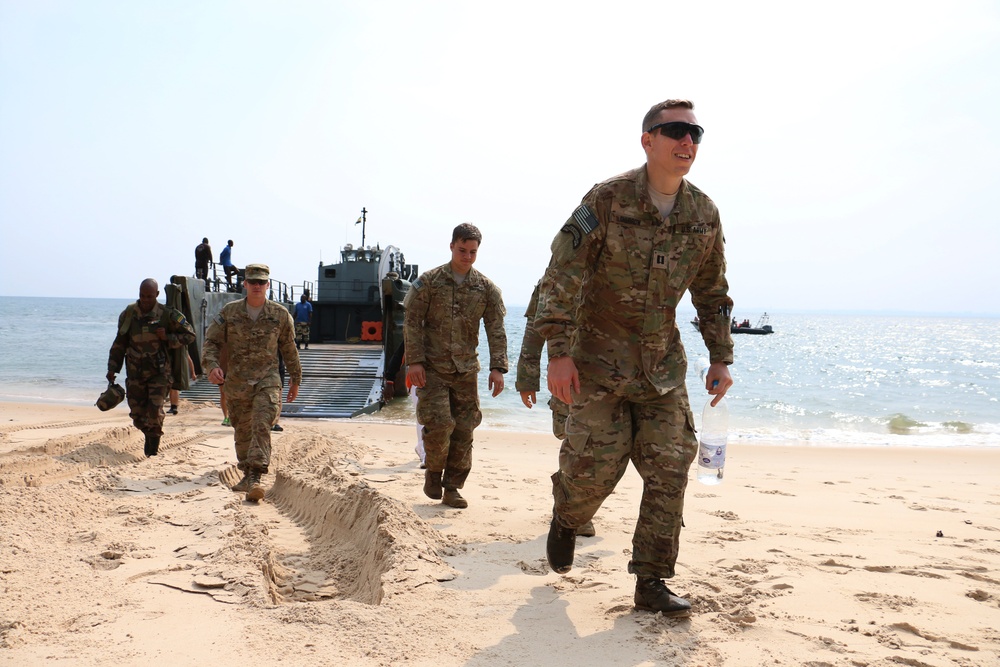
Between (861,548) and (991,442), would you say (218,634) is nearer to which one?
(861,548)

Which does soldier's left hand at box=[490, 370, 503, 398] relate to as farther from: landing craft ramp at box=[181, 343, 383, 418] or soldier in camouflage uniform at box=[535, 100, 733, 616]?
landing craft ramp at box=[181, 343, 383, 418]

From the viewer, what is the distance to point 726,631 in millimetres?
3074

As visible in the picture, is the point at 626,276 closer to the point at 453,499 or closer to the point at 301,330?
the point at 453,499

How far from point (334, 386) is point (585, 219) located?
1253 cm

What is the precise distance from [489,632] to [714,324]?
5.43 feet

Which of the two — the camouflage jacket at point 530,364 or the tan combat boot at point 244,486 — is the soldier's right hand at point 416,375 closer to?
the camouflage jacket at point 530,364

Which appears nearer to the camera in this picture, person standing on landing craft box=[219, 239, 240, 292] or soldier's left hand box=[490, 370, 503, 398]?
soldier's left hand box=[490, 370, 503, 398]

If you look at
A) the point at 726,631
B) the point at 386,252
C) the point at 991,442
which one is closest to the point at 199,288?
the point at 386,252

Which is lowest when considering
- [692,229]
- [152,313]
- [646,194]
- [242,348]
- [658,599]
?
[658,599]

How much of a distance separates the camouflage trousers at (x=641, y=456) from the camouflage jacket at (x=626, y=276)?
0.34 ft

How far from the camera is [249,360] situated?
21.4 ft

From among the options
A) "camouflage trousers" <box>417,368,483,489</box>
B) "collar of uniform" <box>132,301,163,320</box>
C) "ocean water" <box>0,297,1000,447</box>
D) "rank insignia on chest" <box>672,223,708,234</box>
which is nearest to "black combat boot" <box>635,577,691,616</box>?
"rank insignia on chest" <box>672,223,708,234</box>

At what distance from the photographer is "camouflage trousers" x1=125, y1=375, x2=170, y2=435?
774 centimetres

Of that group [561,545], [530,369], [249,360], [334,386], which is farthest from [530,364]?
[334,386]
